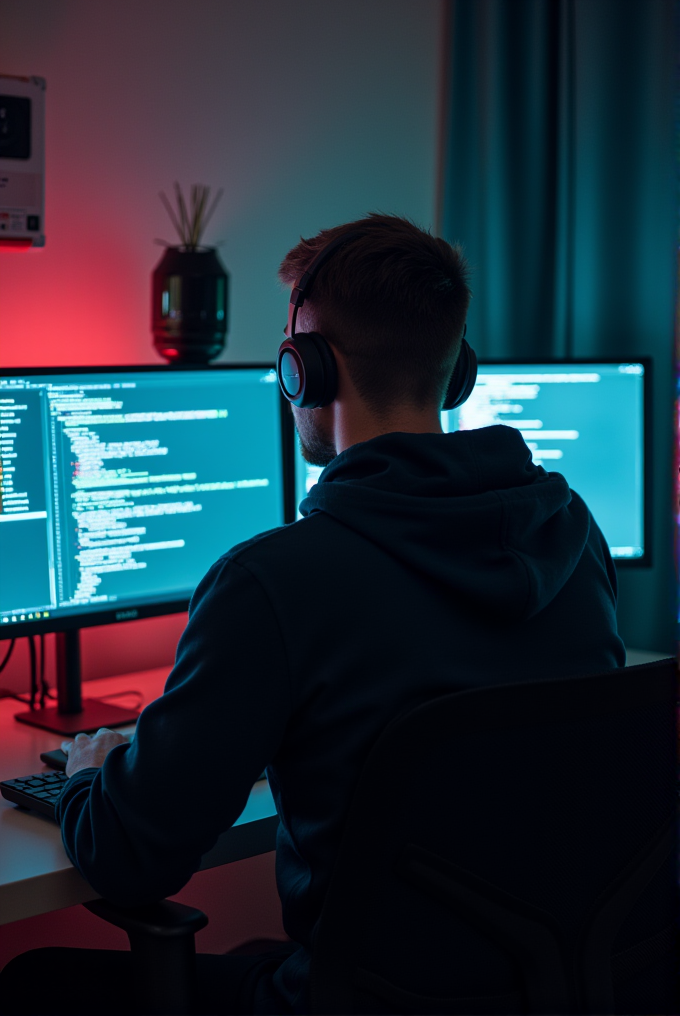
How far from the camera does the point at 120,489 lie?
150cm

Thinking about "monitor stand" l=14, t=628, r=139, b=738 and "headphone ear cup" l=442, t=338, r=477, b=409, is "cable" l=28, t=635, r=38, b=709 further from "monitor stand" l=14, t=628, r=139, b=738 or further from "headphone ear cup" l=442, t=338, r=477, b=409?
"headphone ear cup" l=442, t=338, r=477, b=409

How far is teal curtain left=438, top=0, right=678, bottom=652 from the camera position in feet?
6.42

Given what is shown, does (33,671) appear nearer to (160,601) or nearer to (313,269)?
(160,601)

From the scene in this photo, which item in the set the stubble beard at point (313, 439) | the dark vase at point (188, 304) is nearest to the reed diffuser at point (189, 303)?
the dark vase at point (188, 304)

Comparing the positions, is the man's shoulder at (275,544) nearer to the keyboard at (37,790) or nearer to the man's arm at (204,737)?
the man's arm at (204,737)

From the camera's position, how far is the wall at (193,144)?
1.65 m

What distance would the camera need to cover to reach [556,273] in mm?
2123

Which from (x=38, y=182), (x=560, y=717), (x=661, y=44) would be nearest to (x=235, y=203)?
(x=38, y=182)

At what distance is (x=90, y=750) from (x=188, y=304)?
0.83 metres

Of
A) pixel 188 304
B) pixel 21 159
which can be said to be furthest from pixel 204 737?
pixel 21 159

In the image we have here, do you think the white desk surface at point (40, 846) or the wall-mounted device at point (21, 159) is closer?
the white desk surface at point (40, 846)

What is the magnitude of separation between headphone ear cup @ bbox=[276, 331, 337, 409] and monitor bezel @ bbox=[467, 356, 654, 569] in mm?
851

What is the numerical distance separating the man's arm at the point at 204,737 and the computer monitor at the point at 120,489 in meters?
0.60

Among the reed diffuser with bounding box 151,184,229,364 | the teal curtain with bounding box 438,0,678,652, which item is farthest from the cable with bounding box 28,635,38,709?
the teal curtain with bounding box 438,0,678,652
